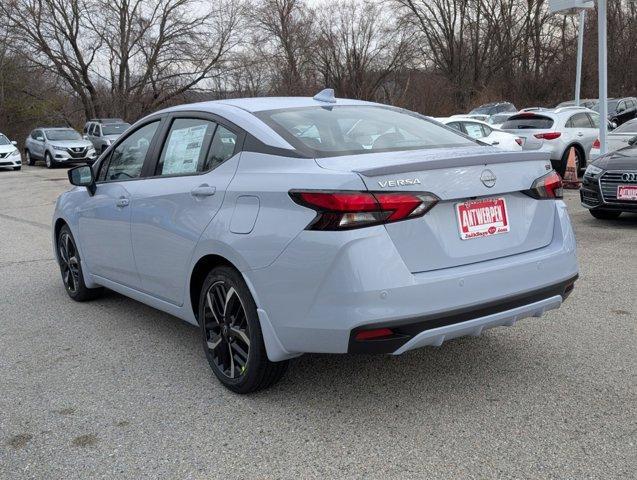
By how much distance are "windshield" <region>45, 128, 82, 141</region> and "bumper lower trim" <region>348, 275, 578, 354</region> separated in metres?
26.7

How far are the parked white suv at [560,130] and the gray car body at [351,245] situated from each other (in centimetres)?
1070

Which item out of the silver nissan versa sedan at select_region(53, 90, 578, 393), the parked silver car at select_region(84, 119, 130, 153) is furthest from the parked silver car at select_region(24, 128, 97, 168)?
the silver nissan versa sedan at select_region(53, 90, 578, 393)

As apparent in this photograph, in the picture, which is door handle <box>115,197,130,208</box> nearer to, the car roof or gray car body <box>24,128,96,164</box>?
the car roof

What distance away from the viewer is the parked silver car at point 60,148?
2570cm

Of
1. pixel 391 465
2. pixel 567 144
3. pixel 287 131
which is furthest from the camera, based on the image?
pixel 567 144

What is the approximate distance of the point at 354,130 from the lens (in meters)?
3.66

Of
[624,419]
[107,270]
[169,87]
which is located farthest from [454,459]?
[169,87]

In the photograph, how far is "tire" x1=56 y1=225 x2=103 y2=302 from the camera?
5422mm

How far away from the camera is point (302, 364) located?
3861mm

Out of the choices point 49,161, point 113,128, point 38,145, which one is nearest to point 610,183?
point 49,161

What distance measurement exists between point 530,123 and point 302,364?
11.9 metres

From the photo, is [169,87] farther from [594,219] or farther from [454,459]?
[454,459]

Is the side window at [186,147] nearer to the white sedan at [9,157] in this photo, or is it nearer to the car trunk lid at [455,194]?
the car trunk lid at [455,194]

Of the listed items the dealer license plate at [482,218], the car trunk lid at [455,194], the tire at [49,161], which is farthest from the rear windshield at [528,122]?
the tire at [49,161]
